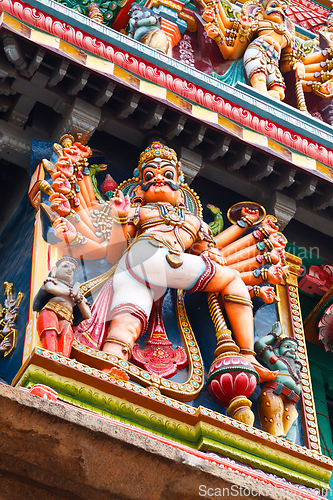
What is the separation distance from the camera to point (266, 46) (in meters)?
11.1

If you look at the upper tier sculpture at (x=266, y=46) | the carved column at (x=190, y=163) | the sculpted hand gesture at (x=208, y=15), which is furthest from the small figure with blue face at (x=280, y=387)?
the sculpted hand gesture at (x=208, y=15)

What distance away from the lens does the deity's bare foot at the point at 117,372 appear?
251 inches

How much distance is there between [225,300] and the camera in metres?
7.70

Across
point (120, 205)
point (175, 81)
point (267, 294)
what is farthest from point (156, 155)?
point (267, 294)

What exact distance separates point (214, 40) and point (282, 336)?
513 centimetres

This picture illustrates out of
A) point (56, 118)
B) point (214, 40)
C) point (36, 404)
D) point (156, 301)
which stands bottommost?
point (36, 404)

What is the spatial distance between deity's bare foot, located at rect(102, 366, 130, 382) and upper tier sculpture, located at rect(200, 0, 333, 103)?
216 inches

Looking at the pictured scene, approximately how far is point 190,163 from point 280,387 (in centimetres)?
292

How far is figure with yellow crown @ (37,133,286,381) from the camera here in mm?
7101

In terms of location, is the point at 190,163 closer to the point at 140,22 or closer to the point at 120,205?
the point at 120,205

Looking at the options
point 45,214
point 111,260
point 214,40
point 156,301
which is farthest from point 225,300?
point 214,40

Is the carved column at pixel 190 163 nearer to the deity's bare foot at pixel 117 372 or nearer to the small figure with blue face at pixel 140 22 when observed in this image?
the small figure with blue face at pixel 140 22

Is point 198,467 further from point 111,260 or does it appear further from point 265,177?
point 265,177

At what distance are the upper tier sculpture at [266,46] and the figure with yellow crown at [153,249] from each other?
9.49 feet
